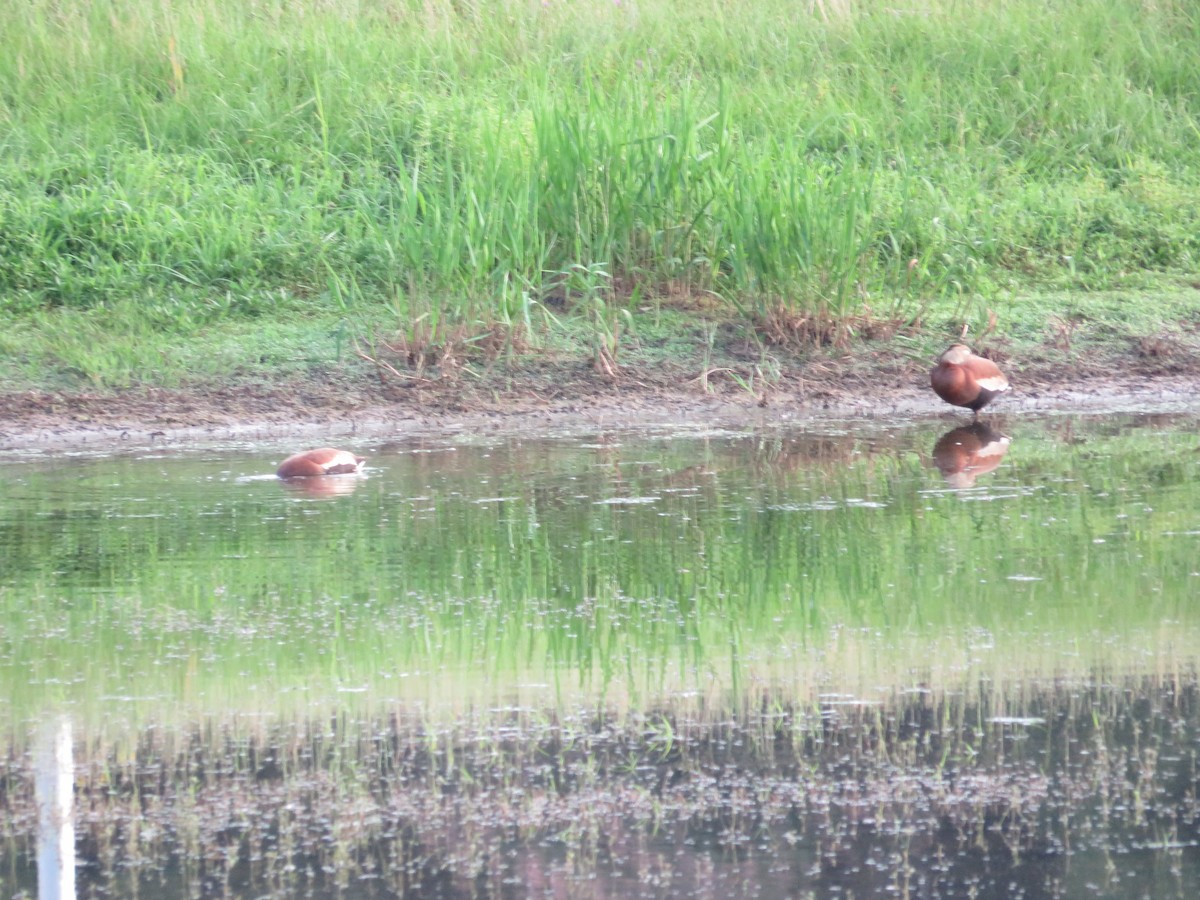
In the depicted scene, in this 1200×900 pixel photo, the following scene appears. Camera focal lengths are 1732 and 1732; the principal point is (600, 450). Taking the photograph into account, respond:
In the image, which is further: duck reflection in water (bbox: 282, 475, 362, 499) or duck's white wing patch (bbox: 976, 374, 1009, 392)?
duck's white wing patch (bbox: 976, 374, 1009, 392)

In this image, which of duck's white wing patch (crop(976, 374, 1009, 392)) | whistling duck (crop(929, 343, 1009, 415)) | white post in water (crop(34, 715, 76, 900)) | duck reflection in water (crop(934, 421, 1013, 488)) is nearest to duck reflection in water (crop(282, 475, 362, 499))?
duck reflection in water (crop(934, 421, 1013, 488))

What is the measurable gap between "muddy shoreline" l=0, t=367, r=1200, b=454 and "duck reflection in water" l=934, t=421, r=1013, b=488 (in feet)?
1.51

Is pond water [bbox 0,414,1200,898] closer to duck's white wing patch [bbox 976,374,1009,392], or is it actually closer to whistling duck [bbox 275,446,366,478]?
whistling duck [bbox 275,446,366,478]

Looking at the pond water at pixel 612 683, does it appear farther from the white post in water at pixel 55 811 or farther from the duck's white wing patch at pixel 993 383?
the duck's white wing patch at pixel 993 383

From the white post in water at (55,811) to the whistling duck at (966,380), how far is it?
4.69 metres

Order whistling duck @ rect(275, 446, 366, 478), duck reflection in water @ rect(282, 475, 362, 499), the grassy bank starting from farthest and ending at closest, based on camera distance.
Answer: the grassy bank
whistling duck @ rect(275, 446, 366, 478)
duck reflection in water @ rect(282, 475, 362, 499)

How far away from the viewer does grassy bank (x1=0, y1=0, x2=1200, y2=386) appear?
26.9 feet

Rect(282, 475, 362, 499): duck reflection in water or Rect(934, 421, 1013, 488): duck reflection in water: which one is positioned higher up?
Rect(282, 475, 362, 499): duck reflection in water

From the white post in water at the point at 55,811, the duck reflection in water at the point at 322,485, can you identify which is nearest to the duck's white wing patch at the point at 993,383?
the duck reflection in water at the point at 322,485

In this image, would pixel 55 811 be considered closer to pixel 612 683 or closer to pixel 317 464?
pixel 612 683

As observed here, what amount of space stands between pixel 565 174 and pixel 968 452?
8.68 feet

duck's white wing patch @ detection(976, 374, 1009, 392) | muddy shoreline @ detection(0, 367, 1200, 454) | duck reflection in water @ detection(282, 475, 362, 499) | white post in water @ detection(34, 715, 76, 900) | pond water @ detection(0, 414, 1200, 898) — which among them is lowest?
muddy shoreline @ detection(0, 367, 1200, 454)

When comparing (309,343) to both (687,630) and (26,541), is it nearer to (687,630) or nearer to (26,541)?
(26,541)

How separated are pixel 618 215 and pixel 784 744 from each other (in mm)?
5184
